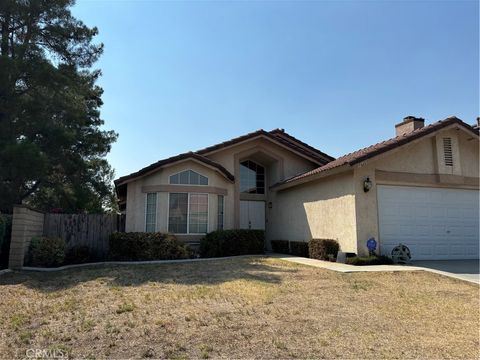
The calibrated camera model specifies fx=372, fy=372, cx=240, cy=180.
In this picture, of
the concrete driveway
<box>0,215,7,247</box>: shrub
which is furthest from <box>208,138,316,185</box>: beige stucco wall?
<box>0,215,7,247</box>: shrub

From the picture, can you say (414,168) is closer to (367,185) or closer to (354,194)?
(367,185)

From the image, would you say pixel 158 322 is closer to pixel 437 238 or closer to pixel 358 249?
pixel 358 249

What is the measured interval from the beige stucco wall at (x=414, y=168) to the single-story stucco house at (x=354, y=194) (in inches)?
1.4

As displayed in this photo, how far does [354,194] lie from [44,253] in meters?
10.6

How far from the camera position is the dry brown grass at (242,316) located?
191 inches

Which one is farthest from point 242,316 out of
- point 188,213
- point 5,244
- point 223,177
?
point 223,177

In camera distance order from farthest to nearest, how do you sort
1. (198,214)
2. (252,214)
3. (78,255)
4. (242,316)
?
(252,214), (198,214), (78,255), (242,316)

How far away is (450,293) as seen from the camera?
820cm

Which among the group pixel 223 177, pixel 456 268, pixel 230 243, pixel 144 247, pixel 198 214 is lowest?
pixel 456 268

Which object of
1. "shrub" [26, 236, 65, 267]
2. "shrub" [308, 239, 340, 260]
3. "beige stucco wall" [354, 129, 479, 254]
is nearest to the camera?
"shrub" [26, 236, 65, 267]

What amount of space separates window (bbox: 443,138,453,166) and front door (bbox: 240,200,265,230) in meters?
9.12

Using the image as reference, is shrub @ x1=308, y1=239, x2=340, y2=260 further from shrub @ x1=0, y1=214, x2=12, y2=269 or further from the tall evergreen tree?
the tall evergreen tree

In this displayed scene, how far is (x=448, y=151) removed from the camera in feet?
49.0

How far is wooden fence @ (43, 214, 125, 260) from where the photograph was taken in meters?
14.3
